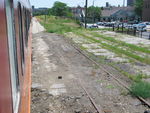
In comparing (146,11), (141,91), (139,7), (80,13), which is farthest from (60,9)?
(141,91)

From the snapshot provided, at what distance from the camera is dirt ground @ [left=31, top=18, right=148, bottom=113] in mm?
5887

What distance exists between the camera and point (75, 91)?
23.5 ft

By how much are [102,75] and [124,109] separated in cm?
325

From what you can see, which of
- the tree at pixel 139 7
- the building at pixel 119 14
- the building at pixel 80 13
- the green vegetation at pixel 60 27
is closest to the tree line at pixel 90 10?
the tree at pixel 139 7

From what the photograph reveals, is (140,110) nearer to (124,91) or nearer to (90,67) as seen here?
(124,91)

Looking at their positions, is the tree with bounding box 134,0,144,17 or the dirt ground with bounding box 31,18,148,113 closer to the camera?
the dirt ground with bounding box 31,18,148,113

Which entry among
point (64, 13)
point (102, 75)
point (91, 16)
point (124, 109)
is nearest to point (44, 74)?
point (102, 75)

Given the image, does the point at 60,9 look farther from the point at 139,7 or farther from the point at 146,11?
the point at 146,11

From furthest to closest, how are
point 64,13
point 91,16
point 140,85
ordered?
point 64,13, point 91,16, point 140,85

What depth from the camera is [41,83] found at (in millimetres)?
7980

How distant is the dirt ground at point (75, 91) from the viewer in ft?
19.3

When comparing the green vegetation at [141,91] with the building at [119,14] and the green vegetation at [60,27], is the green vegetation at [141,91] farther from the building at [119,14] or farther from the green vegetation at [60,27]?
the building at [119,14]

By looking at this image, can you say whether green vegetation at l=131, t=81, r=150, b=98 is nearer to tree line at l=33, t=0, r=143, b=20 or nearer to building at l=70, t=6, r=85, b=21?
building at l=70, t=6, r=85, b=21

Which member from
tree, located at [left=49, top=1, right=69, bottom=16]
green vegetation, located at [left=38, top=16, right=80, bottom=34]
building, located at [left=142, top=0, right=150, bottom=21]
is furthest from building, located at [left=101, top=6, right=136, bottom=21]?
green vegetation, located at [left=38, top=16, right=80, bottom=34]
